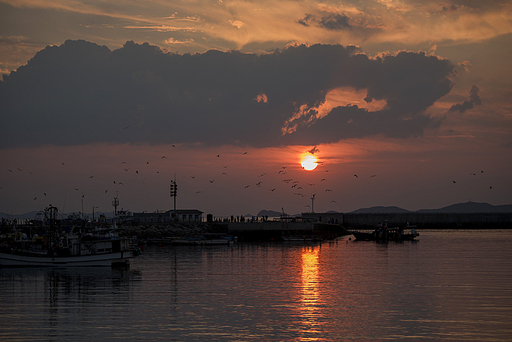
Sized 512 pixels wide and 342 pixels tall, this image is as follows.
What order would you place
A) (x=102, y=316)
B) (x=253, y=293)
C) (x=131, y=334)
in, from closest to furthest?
(x=131, y=334)
(x=102, y=316)
(x=253, y=293)

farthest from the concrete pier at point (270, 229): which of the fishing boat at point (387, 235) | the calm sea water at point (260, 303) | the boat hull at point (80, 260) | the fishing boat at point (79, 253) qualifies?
the boat hull at point (80, 260)

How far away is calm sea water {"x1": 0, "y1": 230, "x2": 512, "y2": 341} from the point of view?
29.4m

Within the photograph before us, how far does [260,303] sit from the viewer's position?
38844 millimetres

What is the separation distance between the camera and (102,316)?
3419 centimetres

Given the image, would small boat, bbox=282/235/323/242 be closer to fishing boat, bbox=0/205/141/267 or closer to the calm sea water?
the calm sea water

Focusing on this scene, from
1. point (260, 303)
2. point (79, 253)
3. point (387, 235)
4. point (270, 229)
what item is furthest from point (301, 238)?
point (260, 303)

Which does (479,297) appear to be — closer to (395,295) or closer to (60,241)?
(395,295)

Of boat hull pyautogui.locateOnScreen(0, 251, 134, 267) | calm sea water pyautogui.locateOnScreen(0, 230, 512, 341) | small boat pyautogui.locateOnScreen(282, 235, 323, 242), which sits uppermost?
boat hull pyautogui.locateOnScreen(0, 251, 134, 267)

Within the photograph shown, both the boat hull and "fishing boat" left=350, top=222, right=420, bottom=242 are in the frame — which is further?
"fishing boat" left=350, top=222, right=420, bottom=242

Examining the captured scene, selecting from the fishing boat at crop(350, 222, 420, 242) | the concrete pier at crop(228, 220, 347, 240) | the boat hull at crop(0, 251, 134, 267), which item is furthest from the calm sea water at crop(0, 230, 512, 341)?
the concrete pier at crop(228, 220, 347, 240)

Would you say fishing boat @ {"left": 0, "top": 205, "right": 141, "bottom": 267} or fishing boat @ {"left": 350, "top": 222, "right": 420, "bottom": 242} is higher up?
fishing boat @ {"left": 0, "top": 205, "right": 141, "bottom": 267}

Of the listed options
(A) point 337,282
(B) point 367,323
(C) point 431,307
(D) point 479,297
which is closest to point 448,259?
(A) point 337,282

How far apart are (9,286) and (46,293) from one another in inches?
288

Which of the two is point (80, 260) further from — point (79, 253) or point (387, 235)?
point (387, 235)
